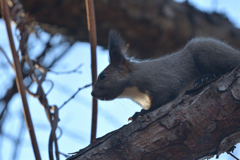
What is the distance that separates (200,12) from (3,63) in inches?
158

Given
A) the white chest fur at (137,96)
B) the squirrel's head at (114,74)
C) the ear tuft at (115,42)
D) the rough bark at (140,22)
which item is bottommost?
the white chest fur at (137,96)

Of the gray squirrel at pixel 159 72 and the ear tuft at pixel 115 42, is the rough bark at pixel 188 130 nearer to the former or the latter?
the gray squirrel at pixel 159 72

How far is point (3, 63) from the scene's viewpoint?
13.7ft

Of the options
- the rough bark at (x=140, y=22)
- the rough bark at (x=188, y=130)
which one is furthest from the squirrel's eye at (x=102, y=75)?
the rough bark at (x=188, y=130)

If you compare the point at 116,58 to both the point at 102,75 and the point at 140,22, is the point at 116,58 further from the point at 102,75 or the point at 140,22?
the point at 140,22

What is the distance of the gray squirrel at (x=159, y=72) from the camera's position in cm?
407

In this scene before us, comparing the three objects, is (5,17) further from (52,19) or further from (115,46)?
(52,19)

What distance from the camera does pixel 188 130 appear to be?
9.16ft

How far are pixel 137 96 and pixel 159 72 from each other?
0.44 metres

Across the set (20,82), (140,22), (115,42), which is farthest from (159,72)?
(20,82)

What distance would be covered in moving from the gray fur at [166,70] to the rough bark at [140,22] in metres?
1.42

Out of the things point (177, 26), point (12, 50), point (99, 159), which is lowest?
point (99, 159)

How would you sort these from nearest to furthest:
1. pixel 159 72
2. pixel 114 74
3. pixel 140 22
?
pixel 159 72
pixel 114 74
pixel 140 22

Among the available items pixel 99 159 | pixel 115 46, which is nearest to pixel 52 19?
pixel 115 46
